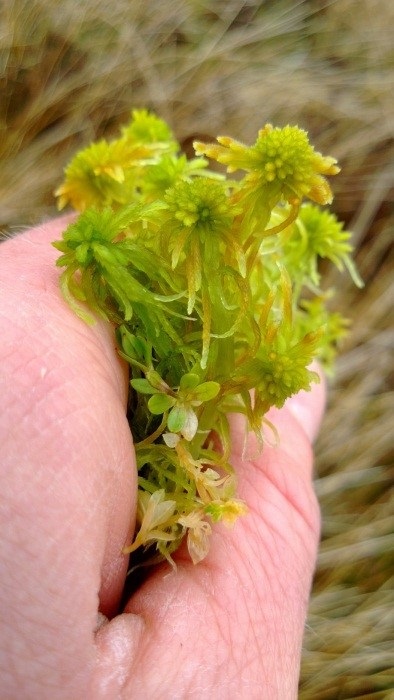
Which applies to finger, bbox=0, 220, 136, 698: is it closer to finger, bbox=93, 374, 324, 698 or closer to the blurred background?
finger, bbox=93, 374, 324, 698

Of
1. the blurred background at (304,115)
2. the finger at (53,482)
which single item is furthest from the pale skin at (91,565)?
the blurred background at (304,115)

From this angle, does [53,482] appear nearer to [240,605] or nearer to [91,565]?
[91,565]

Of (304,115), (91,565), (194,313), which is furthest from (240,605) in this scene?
(304,115)

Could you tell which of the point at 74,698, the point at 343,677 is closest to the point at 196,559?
the point at 74,698

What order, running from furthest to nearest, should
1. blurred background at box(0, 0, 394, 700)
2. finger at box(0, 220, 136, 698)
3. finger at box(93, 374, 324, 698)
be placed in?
blurred background at box(0, 0, 394, 700)
finger at box(93, 374, 324, 698)
finger at box(0, 220, 136, 698)

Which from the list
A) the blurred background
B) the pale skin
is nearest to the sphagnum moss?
the pale skin

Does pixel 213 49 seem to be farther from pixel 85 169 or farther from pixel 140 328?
pixel 140 328

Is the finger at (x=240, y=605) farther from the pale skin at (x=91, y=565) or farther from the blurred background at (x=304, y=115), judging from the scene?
the blurred background at (x=304, y=115)

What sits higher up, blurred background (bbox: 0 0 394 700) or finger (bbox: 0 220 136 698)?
finger (bbox: 0 220 136 698)
